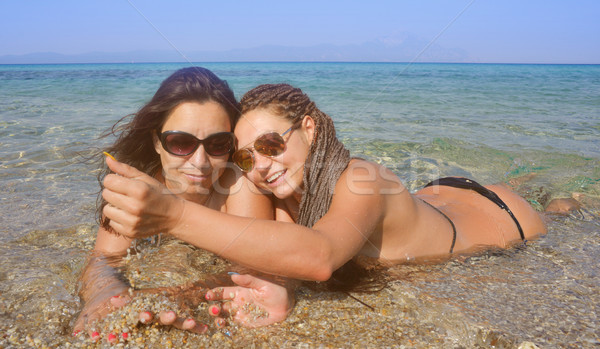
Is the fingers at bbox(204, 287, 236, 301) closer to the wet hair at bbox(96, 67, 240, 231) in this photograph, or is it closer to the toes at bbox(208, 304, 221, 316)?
the toes at bbox(208, 304, 221, 316)

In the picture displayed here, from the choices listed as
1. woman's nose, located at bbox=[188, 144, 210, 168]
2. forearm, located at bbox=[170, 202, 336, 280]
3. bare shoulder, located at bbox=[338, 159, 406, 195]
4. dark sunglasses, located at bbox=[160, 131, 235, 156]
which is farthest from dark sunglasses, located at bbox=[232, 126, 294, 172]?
forearm, located at bbox=[170, 202, 336, 280]

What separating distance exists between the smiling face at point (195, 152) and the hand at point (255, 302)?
3.74 ft

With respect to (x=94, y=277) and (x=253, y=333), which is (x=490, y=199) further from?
(x=94, y=277)

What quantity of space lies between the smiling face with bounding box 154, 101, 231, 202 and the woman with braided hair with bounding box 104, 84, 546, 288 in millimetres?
219

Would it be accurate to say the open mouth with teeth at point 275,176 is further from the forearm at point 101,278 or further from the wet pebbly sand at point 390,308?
the forearm at point 101,278

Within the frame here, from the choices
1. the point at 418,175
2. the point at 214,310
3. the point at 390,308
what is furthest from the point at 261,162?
the point at 418,175

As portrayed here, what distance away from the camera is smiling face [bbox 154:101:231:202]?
10.8 ft

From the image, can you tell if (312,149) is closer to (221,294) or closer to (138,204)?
(221,294)

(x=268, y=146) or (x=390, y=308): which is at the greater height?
(x=268, y=146)

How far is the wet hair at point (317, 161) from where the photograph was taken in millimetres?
2998

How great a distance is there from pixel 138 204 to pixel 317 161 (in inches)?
58.2

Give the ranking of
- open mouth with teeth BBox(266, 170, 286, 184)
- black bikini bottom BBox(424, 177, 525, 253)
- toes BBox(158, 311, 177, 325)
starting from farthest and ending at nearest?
black bikini bottom BBox(424, 177, 525, 253) < open mouth with teeth BBox(266, 170, 286, 184) < toes BBox(158, 311, 177, 325)

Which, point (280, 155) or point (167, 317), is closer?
point (167, 317)

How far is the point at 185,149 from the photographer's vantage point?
10.8ft
